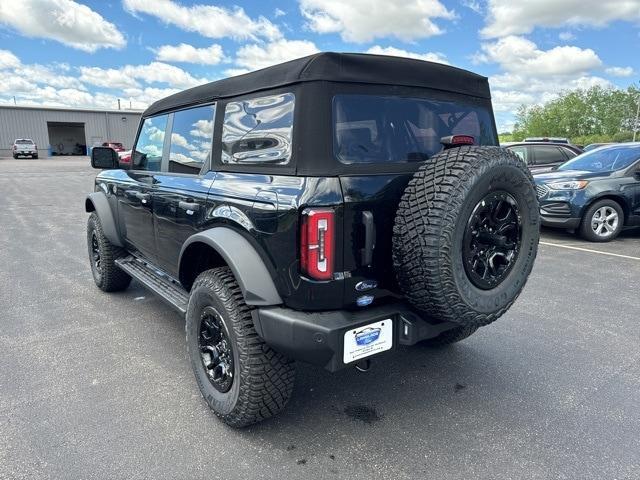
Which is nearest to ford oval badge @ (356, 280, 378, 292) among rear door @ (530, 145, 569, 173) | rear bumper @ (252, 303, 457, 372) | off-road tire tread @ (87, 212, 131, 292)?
rear bumper @ (252, 303, 457, 372)

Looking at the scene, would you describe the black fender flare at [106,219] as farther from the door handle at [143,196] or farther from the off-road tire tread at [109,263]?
the door handle at [143,196]

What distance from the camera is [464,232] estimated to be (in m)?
2.06

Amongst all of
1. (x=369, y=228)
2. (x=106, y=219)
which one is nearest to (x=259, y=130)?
(x=369, y=228)

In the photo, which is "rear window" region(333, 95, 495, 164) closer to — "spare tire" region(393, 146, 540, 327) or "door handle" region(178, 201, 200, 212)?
"spare tire" region(393, 146, 540, 327)

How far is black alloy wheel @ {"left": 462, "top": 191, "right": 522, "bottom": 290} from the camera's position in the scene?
2.14 meters

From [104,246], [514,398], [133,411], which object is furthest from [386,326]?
[104,246]

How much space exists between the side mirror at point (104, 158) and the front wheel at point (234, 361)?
→ 2.50 m

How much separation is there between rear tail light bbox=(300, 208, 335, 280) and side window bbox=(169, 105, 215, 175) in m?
1.12

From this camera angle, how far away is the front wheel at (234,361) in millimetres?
2236

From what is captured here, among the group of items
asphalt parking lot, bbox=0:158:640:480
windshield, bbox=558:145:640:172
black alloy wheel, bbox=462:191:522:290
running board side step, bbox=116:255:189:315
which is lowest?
asphalt parking lot, bbox=0:158:640:480

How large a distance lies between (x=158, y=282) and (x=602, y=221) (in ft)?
22.5

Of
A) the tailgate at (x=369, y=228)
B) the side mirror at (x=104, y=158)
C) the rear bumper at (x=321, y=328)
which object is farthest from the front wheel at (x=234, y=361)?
the side mirror at (x=104, y=158)

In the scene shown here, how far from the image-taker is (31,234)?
750 centimetres

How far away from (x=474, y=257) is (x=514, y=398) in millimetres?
1126
